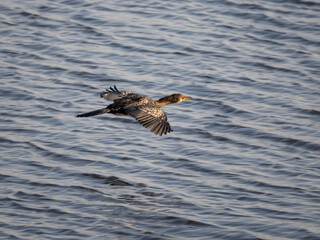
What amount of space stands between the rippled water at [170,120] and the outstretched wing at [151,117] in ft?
2.60

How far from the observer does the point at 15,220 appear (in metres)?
8.23

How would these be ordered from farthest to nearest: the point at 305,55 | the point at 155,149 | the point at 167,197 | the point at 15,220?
the point at 305,55
the point at 155,149
the point at 167,197
the point at 15,220

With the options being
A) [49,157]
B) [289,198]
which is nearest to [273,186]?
[289,198]

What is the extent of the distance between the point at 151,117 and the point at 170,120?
A: 80.7 inches

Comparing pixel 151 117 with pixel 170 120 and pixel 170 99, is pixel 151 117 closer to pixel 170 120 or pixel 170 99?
pixel 170 99

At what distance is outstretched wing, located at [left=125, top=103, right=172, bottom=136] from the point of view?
30.6 feet

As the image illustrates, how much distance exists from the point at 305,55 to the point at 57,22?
20.6ft

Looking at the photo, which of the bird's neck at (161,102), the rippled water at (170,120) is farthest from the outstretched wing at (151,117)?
the rippled water at (170,120)

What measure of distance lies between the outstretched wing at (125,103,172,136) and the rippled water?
0.79 meters

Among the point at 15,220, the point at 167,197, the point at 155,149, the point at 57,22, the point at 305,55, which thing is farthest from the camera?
the point at 57,22

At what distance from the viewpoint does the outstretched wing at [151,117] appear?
367 inches

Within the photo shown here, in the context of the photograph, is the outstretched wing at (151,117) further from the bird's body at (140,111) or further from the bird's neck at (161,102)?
the bird's neck at (161,102)

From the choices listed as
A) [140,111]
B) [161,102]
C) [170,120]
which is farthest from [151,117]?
[170,120]

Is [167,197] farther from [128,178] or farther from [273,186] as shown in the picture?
[273,186]
